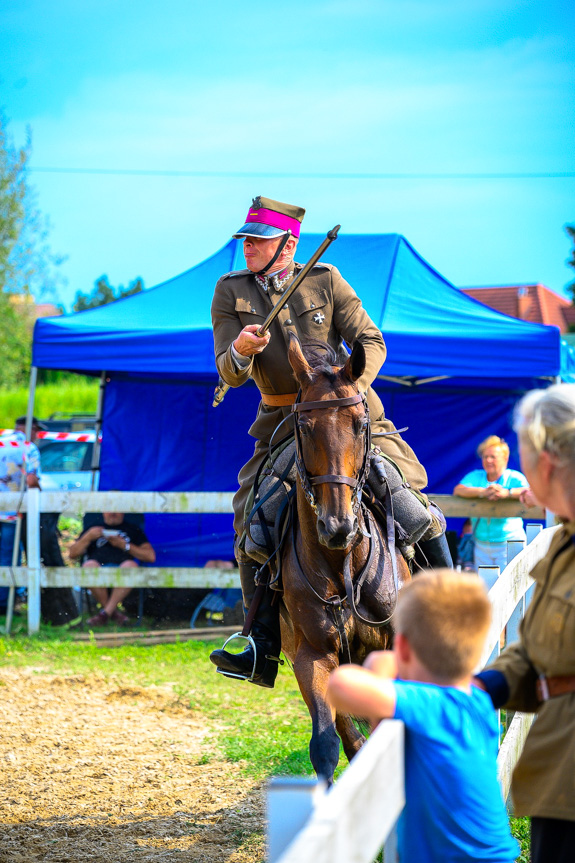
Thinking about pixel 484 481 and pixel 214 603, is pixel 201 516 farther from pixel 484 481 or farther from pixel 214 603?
pixel 484 481

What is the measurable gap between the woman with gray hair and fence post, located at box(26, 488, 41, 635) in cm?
790

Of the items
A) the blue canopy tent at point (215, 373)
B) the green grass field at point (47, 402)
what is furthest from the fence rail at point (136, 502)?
the green grass field at point (47, 402)

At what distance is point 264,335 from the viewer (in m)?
4.15

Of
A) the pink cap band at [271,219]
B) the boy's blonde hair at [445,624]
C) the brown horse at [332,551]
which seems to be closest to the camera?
the boy's blonde hair at [445,624]

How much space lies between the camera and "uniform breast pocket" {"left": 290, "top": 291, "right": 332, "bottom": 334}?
4527 mm

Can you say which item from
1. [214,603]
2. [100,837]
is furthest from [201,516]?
[100,837]

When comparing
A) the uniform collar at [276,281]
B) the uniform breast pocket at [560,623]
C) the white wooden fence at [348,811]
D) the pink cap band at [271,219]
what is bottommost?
the white wooden fence at [348,811]

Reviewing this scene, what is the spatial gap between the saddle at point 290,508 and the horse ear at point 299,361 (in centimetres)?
49

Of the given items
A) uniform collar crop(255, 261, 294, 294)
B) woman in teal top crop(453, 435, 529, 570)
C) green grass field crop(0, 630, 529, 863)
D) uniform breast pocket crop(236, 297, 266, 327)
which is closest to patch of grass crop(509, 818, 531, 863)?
green grass field crop(0, 630, 529, 863)

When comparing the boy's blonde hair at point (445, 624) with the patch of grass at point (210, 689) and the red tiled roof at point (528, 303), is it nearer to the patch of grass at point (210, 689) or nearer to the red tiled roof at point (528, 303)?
the patch of grass at point (210, 689)

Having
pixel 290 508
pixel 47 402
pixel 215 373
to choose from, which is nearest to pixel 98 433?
pixel 215 373

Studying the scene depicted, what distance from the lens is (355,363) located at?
385 cm

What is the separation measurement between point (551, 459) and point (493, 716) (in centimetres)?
58

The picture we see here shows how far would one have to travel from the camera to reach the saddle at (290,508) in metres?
4.19
